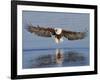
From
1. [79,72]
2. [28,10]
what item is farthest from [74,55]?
[28,10]

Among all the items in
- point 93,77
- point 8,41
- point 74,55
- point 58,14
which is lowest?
point 93,77

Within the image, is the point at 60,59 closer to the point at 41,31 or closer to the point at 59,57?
the point at 59,57

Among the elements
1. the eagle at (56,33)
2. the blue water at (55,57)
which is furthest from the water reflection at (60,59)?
the eagle at (56,33)

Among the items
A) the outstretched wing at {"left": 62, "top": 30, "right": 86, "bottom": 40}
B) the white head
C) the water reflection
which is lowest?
the water reflection

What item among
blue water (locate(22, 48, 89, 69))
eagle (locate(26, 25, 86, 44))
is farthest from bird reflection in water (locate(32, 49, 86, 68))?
eagle (locate(26, 25, 86, 44))

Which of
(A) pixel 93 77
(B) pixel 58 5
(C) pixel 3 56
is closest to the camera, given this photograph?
(C) pixel 3 56

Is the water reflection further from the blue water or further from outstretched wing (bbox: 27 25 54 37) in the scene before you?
outstretched wing (bbox: 27 25 54 37)

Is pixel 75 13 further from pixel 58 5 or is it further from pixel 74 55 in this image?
pixel 74 55
